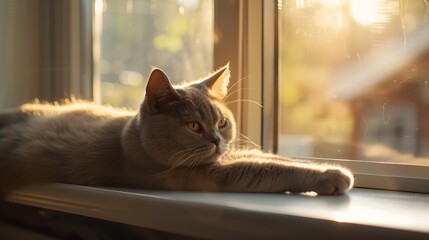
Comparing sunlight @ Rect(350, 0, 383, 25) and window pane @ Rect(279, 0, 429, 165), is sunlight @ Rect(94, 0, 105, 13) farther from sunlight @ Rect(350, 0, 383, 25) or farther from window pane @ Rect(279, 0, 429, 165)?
sunlight @ Rect(350, 0, 383, 25)

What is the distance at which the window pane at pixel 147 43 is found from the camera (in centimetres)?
141

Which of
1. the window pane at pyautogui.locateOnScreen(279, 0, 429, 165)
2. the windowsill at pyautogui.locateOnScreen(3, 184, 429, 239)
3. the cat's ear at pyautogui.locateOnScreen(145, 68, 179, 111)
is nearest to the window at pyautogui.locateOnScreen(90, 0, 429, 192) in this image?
the window pane at pyautogui.locateOnScreen(279, 0, 429, 165)

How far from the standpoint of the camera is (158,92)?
1.04 m

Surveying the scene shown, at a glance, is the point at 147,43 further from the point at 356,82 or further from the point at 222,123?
the point at 356,82

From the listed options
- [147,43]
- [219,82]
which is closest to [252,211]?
[219,82]

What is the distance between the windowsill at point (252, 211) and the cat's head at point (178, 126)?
0.35 ft

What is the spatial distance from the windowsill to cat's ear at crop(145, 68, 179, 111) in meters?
0.21

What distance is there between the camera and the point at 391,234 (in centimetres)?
64

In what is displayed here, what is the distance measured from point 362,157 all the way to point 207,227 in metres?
0.52

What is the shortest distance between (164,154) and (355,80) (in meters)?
0.50

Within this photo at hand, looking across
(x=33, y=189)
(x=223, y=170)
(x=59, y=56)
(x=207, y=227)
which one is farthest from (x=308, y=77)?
(x=59, y=56)

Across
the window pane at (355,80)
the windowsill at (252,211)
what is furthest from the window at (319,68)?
the windowsill at (252,211)

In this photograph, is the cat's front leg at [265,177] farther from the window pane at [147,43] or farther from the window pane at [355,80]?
the window pane at [147,43]

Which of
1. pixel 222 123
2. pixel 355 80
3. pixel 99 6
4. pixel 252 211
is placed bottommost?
pixel 252 211
